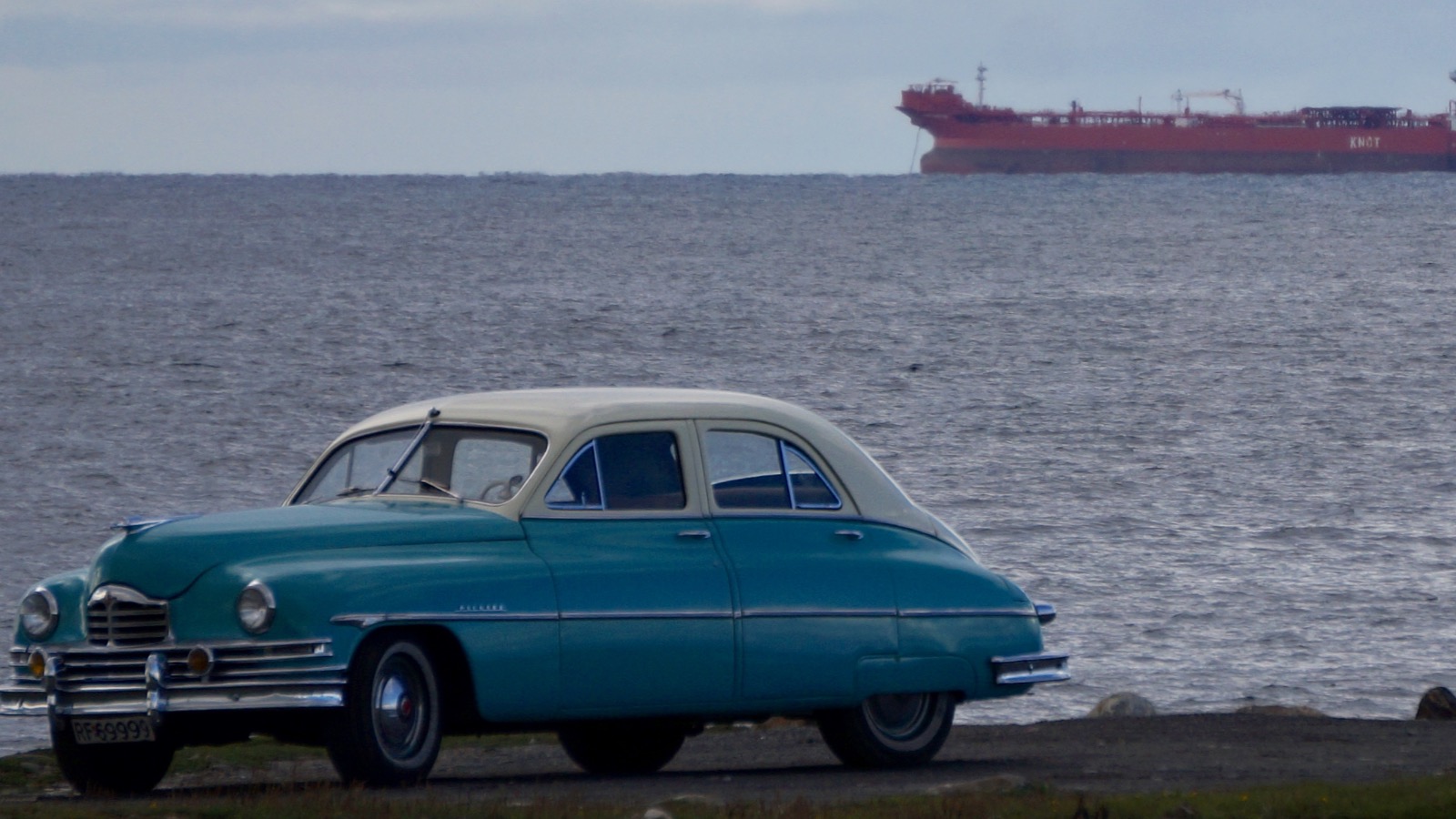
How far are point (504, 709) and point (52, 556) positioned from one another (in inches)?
664

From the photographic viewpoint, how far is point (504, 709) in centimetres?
849

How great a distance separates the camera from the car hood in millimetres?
8141

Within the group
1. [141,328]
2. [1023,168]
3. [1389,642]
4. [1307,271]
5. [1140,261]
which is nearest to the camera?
[1389,642]

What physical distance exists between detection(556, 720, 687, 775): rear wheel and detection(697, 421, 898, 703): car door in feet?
3.75

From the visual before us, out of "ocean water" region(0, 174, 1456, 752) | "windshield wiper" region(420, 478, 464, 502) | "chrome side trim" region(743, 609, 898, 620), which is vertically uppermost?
→ "windshield wiper" region(420, 478, 464, 502)

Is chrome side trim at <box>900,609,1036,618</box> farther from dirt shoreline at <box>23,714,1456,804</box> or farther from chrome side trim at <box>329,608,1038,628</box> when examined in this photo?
dirt shoreline at <box>23,714,1456,804</box>

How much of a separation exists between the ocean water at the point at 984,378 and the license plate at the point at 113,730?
6640mm

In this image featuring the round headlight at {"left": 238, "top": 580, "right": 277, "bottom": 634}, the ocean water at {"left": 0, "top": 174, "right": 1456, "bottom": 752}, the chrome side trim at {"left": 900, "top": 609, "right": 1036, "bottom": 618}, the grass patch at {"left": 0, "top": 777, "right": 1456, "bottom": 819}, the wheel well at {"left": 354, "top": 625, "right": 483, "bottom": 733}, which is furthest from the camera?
the ocean water at {"left": 0, "top": 174, "right": 1456, "bottom": 752}

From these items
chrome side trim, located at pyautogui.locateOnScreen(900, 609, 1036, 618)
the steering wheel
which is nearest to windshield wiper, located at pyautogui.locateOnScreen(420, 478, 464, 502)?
the steering wheel

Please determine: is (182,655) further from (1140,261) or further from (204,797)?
(1140,261)

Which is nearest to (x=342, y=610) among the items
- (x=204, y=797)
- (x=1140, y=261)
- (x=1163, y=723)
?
(x=204, y=797)

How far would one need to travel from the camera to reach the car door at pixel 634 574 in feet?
28.5

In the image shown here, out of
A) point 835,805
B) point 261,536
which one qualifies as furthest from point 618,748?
point 261,536

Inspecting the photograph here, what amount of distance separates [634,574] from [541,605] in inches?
18.9
